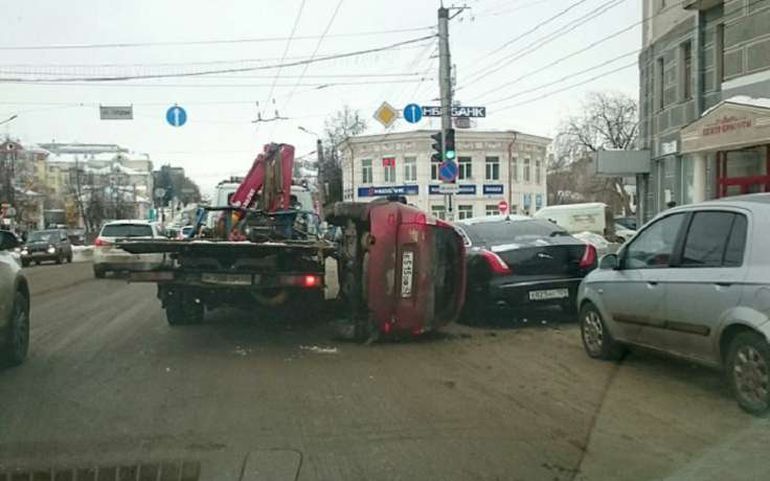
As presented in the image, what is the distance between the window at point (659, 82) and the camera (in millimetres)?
23203

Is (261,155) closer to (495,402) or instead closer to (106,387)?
(106,387)

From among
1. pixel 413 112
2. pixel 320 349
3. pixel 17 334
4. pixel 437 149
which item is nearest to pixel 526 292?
pixel 320 349

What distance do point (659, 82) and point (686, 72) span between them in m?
1.94

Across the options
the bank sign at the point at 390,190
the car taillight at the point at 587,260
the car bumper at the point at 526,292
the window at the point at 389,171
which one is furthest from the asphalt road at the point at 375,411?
the window at the point at 389,171

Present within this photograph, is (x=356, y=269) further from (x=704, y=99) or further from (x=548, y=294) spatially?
(x=704, y=99)

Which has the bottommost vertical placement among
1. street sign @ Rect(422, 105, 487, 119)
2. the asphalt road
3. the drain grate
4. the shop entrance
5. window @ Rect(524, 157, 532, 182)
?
the asphalt road

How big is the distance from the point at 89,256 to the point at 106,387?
132 ft

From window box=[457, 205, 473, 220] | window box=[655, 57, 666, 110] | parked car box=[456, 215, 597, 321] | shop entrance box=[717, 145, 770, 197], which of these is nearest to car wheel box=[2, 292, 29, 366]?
parked car box=[456, 215, 597, 321]

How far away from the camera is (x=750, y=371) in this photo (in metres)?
5.80

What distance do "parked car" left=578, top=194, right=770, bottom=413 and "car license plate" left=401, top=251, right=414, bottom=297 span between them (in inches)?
81.0

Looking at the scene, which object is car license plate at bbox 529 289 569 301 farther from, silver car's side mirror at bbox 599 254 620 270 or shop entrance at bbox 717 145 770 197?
shop entrance at bbox 717 145 770 197

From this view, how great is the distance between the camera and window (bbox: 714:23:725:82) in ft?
62.3

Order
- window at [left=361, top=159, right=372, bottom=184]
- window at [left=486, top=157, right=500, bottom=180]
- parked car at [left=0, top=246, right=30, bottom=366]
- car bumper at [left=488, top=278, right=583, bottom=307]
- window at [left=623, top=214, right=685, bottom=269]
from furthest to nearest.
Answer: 1. window at [left=361, top=159, right=372, bottom=184]
2. window at [left=486, top=157, right=500, bottom=180]
3. car bumper at [left=488, top=278, right=583, bottom=307]
4. parked car at [left=0, top=246, right=30, bottom=366]
5. window at [left=623, top=214, right=685, bottom=269]

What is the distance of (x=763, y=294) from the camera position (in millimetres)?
5578
